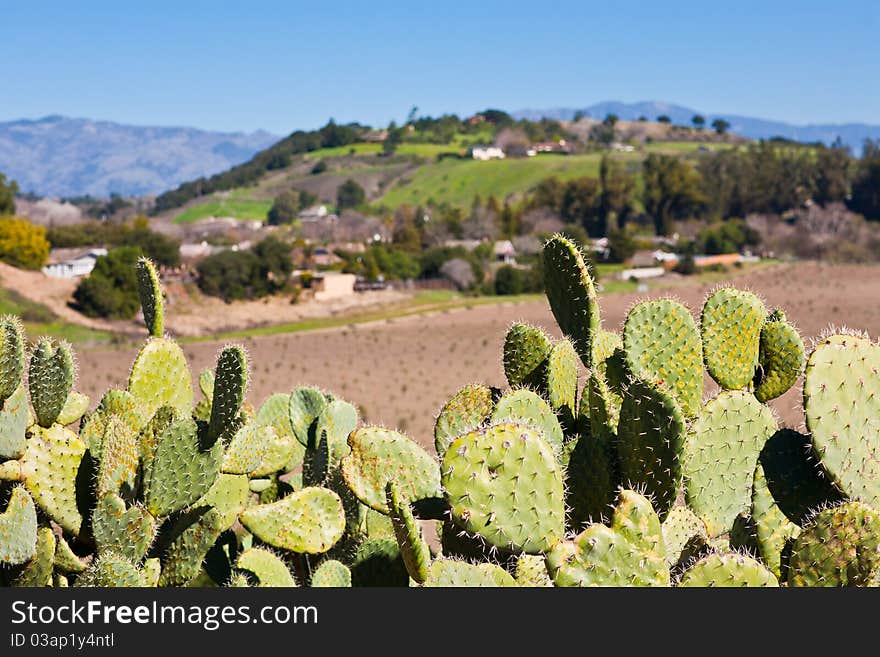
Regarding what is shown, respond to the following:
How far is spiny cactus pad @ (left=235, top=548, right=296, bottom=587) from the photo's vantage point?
355cm

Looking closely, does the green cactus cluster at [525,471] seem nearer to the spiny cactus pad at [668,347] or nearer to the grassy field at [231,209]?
the spiny cactus pad at [668,347]

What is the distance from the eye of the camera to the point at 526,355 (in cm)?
388

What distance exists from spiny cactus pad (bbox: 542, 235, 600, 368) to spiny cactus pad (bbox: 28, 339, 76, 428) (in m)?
1.76

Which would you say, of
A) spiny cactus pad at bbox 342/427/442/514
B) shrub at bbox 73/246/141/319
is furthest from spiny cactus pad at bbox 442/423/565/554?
shrub at bbox 73/246/141/319

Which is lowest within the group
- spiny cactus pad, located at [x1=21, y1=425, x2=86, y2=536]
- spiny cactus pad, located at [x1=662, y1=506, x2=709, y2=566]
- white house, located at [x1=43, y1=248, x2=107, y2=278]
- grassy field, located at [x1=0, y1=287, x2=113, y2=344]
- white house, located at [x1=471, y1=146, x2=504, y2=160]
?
grassy field, located at [x1=0, y1=287, x2=113, y2=344]

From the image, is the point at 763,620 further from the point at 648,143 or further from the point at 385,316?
the point at 648,143

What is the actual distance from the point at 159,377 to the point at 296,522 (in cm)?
94

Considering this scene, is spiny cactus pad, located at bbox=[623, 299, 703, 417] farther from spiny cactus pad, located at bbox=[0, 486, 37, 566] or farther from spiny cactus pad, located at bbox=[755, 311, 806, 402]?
spiny cactus pad, located at bbox=[0, 486, 37, 566]

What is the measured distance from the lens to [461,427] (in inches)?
146

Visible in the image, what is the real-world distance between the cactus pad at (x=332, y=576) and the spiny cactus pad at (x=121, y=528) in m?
0.60

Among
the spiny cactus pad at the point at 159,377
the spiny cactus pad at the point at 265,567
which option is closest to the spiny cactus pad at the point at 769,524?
the spiny cactus pad at the point at 265,567

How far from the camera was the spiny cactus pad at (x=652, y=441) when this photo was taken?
2.73m

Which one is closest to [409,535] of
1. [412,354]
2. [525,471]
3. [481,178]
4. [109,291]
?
[525,471]

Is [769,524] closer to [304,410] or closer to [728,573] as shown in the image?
[728,573]
